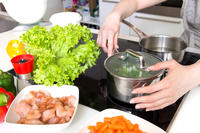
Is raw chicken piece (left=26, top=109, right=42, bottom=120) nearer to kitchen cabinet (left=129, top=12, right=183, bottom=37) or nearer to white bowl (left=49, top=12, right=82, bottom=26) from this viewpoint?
white bowl (left=49, top=12, right=82, bottom=26)

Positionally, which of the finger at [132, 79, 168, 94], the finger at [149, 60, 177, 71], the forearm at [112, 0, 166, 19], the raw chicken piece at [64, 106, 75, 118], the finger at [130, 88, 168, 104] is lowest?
the raw chicken piece at [64, 106, 75, 118]

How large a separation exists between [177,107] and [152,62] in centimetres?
19

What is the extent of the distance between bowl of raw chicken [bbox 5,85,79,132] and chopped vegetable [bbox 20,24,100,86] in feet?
0.14

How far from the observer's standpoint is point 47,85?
79 cm

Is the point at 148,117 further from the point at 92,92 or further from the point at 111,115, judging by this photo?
the point at 92,92

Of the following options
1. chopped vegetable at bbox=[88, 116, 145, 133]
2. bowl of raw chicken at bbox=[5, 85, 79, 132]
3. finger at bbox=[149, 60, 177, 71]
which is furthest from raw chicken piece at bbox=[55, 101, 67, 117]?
finger at bbox=[149, 60, 177, 71]

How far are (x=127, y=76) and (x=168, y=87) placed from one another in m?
0.14

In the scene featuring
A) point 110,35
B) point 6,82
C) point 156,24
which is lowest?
point 156,24

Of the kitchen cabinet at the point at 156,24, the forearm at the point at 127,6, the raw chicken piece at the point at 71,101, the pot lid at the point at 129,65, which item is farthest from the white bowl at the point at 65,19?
the kitchen cabinet at the point at 156,24

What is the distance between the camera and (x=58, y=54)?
0.88 m

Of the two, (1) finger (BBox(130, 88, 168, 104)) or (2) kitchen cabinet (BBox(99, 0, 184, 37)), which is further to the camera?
(2) kitchen cabinet (BBox(99, 0, 184, 37))

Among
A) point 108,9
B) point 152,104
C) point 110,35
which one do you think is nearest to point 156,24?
point 108,9

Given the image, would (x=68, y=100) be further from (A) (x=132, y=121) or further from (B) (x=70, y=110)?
(A) (x=132, y=121)

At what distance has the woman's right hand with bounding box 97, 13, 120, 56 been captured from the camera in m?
1.02
